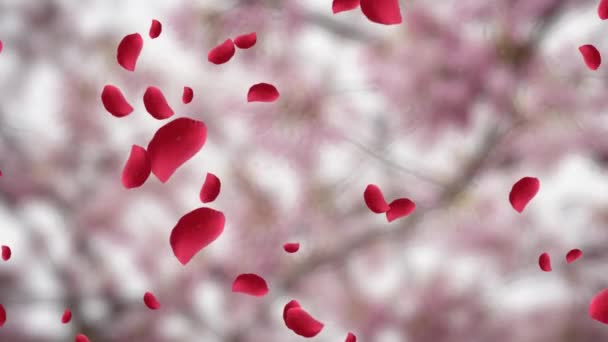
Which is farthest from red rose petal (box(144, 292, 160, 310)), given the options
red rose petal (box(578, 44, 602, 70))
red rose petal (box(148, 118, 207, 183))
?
red rose petal (box(578, 44, 602, 70))

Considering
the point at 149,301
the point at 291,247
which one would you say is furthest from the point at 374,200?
the point at 149,301

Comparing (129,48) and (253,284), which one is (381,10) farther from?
(253,284)

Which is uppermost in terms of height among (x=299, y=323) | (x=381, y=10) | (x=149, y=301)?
(x=381, y=10)

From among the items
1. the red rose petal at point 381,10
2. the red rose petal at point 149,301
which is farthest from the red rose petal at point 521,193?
the red rose petal at point 149,301

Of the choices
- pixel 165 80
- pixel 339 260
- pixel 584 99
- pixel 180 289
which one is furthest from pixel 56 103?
pixel 584 99

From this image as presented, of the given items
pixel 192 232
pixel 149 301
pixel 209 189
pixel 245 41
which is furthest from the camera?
pixel 245 41

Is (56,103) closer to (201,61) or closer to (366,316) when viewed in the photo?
(201,61)

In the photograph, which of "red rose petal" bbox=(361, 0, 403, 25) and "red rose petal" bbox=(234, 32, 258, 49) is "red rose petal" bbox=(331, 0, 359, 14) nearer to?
"red rose petal" bbox=(361, 0, 403, 25)

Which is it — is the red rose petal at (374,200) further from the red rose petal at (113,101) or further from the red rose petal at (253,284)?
the red rose petal at (113,101)
